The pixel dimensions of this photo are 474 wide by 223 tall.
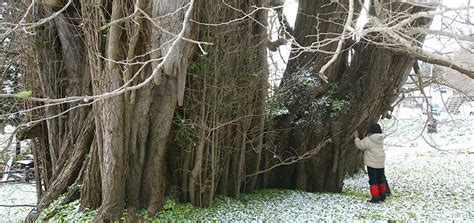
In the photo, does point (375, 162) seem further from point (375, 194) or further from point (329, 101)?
point (329, 101)

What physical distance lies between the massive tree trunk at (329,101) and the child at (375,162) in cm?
60

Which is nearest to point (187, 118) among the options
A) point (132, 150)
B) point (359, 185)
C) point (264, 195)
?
point (132, 150)

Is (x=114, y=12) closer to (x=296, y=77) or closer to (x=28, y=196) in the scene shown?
(x=296, y=77)

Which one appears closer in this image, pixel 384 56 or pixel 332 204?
pixel 332 204

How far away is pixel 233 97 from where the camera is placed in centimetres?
584

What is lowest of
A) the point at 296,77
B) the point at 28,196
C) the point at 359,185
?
the point at 28,196

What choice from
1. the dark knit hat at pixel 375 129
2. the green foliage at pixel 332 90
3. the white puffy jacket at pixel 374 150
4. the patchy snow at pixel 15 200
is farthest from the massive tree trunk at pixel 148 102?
the dark knit hat at pixel 375 129

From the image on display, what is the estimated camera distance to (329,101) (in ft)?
23.6

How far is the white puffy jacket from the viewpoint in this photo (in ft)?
21.2

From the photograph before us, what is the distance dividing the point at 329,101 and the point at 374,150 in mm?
1227

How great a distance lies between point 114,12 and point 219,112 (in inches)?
77.8

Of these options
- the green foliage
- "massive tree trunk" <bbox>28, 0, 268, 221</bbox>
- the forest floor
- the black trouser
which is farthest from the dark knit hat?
"massive tree trunk" <bbox>28, 0, 268, 221</bbox>

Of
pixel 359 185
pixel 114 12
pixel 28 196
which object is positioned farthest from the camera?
pixel 28 196

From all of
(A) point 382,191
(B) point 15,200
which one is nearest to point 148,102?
(A) point 382,191
